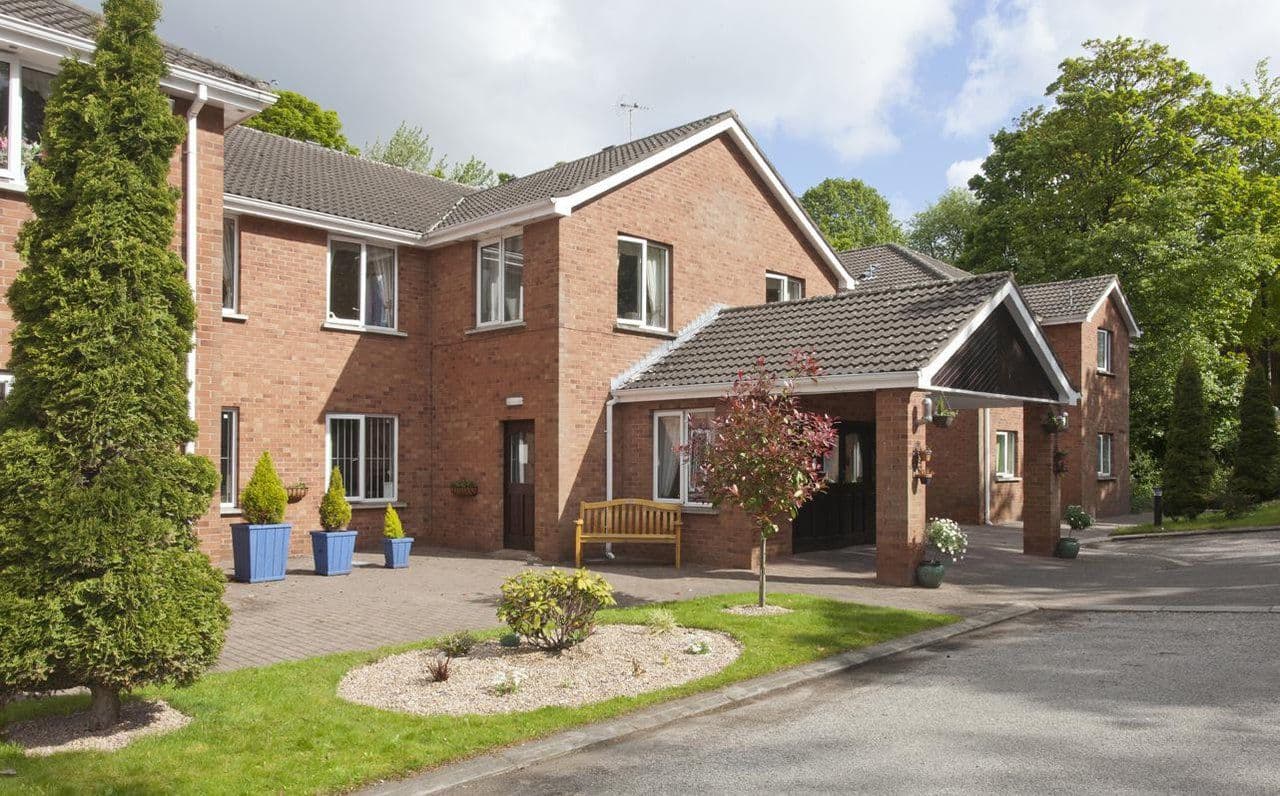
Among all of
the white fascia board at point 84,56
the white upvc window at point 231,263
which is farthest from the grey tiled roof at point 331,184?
the white fascia board at point 84,56

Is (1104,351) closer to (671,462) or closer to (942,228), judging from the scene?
(671,462)

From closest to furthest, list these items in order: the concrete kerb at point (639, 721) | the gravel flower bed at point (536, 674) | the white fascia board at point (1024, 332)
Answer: the concrete kerb at point (639, 721), the gravel flower bed at point (536, 674), the white fascia board at point (1024, 332)

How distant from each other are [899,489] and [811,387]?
6.64 ft

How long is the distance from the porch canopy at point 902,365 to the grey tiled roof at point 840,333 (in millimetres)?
26

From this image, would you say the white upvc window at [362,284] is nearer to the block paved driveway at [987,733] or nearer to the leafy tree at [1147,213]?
the block paved driveway at [987,733]

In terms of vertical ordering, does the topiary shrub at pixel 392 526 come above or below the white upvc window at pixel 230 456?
below

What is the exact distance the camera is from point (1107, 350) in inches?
1153

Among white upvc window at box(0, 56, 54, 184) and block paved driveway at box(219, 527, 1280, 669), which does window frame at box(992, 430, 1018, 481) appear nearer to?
block paved driveway at box(219, 527, 1280, 669)

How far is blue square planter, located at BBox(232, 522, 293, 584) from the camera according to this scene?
13555mm

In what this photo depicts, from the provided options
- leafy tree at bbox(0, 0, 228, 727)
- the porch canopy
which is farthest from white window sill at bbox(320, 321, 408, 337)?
leafy tree at bbox(0, 0, 228, 727)

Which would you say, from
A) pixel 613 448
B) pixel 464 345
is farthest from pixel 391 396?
pixel 613 448

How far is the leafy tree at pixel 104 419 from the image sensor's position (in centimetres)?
615

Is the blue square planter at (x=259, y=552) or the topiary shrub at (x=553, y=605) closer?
the topiary shrub at (x=553, y=605)

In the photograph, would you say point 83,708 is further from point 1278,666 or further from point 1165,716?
point 1278,666
